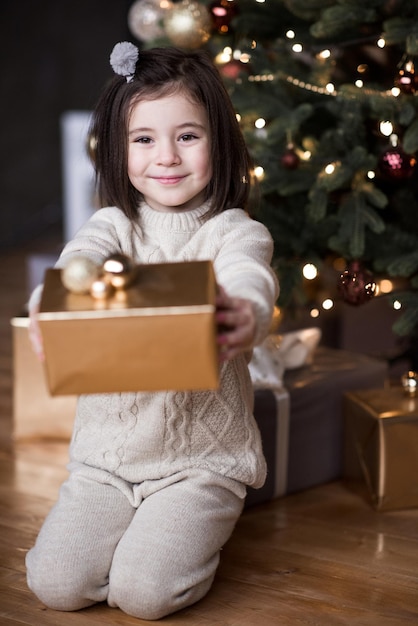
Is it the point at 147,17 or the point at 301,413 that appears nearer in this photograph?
the point at 301,413

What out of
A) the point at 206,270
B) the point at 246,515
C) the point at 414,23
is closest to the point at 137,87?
the point at 206,270

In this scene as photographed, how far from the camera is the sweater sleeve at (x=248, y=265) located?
122cm

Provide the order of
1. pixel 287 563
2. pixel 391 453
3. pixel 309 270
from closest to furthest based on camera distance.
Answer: pixel 287 563 < pixel 391 453 < pixel 309 270

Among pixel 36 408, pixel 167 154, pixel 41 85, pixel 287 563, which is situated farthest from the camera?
pixel 41 85

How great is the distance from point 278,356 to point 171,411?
53 cm

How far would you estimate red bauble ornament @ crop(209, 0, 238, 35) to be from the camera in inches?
79.9

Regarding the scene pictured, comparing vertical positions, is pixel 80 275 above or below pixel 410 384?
above

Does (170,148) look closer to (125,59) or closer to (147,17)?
(125,59)

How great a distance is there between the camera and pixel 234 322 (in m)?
1.17

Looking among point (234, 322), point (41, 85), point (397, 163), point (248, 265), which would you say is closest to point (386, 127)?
point (397, 163)

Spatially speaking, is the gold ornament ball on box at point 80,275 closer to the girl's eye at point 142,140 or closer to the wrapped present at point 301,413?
the girl's eye at point 142,140

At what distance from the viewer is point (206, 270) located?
117 centimetres

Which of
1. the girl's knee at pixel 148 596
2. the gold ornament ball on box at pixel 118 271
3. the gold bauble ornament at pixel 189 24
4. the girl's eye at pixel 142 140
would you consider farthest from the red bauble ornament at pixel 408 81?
the girl's knee at pixel 148 596

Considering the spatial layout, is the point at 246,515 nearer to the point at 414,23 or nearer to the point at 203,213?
the point at 203,213
